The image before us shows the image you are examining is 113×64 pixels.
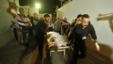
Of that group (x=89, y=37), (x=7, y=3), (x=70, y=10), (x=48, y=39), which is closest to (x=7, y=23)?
(x=7, y=3)

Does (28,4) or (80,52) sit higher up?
(28,4)

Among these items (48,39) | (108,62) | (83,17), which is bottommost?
(108,62)

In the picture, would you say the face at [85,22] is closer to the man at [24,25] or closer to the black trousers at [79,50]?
the black trousers at [79,50]

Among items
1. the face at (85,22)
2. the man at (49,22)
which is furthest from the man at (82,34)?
the man at (49,22)

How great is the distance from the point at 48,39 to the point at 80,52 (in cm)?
21

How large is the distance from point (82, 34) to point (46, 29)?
21 centimetres

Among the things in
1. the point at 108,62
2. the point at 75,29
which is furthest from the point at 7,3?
the point at 108,62

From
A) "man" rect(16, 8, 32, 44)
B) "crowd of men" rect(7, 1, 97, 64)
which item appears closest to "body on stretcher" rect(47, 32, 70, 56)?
"crowd of men" rect(7, 1, 97, 64)

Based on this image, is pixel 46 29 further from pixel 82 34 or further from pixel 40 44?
pixel 82 34

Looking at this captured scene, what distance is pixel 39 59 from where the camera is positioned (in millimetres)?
1661

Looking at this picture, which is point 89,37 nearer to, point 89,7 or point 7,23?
point 89,7

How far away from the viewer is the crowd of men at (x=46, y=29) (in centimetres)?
167

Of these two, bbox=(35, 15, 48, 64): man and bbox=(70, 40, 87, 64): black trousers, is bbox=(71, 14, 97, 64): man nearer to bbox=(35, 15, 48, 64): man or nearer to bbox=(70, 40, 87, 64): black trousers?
bbox=(70, 40, 87, 64): black trousers

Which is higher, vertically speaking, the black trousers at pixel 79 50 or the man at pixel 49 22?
the man at pixel 49 22
